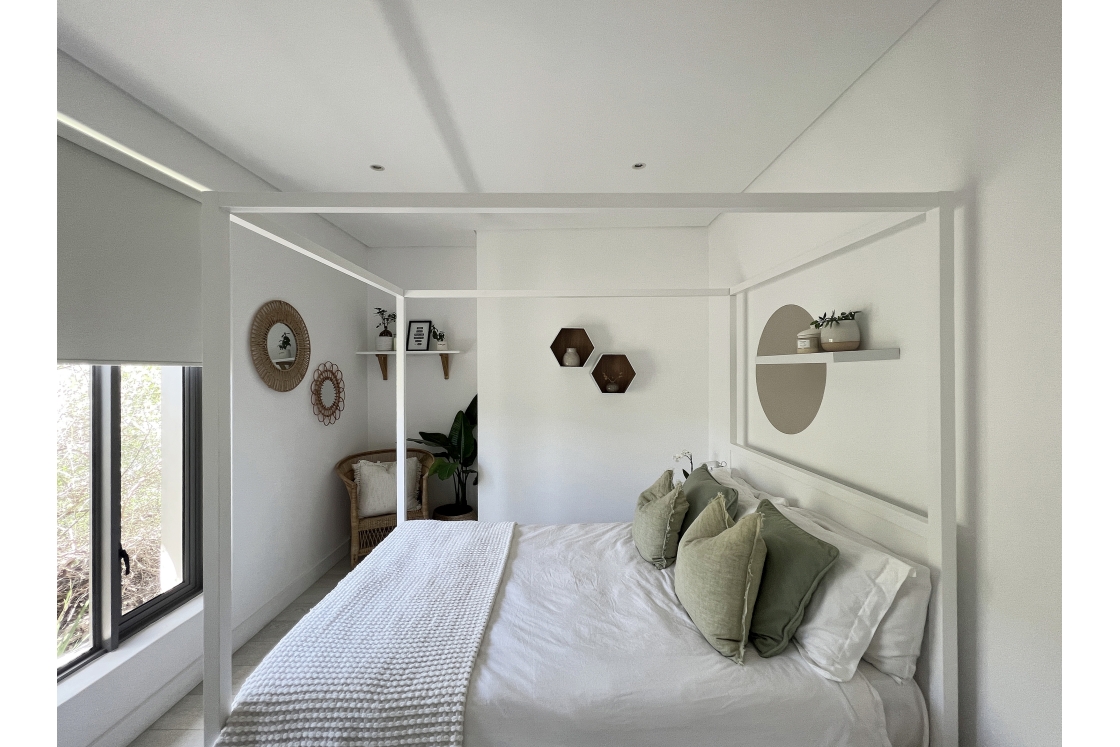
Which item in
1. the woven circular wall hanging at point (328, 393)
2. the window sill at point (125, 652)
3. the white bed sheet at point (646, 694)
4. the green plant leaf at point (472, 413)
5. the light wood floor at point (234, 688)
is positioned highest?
the woven circular wall hanging at point (328, 393)

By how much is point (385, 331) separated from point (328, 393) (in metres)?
0.70

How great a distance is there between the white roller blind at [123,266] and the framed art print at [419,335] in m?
1.84

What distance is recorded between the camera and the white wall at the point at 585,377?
11.9 ft

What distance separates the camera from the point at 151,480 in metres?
2.21

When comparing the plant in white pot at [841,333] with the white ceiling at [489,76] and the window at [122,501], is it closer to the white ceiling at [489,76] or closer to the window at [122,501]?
the white ceiling at [489,76]

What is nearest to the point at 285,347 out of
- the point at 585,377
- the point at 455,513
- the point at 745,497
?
the point at 455,513

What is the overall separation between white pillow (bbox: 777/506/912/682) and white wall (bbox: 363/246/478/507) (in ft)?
10.3

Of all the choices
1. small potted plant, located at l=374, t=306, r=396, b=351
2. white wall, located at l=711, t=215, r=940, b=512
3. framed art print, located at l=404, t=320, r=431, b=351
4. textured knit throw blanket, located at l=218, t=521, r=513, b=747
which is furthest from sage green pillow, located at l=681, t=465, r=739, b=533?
small potted plant, located at l=374, t=306, r=396, b=351

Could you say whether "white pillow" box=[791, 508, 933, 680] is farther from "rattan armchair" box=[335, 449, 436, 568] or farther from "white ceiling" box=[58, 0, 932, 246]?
"rattan armchair" box=[335, 449, 436, 568]

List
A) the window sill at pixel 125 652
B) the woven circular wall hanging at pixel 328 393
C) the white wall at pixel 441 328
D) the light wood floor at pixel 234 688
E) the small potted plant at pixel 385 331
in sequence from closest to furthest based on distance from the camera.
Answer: the window sill at pixel 125 652 → the light wood floor at pixel 234 688 → the woven circular wall hanging at pixel 328 393 → the small potted plant at pixel 385 331 → the white wall at pixel 441 328

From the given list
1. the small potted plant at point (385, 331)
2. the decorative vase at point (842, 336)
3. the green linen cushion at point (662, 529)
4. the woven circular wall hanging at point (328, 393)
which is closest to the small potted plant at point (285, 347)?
the woven circular wall hanging at point (328, 393)

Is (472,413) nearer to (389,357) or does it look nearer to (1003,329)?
(389,357)

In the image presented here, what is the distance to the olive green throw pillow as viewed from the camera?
2035 mm

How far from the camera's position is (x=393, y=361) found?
4043mm
